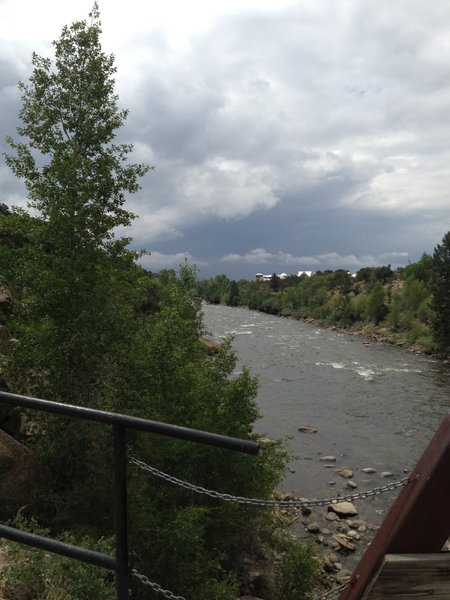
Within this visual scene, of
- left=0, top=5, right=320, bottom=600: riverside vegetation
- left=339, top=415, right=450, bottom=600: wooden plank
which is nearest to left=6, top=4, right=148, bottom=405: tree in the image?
left=0, top=5, right=320, bottom=600: riverside vegetation

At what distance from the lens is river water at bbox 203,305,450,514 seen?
69.6ft

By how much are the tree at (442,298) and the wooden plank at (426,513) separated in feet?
168

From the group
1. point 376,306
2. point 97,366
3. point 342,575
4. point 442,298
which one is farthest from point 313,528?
point 376,306

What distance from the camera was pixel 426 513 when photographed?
8.28ft

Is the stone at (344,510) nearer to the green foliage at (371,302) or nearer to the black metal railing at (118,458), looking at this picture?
the black metal railing at (118,458)

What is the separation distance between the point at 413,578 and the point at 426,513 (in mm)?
328

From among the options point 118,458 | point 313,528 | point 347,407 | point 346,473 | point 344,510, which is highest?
point 118,458

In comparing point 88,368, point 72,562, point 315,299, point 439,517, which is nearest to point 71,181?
point 88,368

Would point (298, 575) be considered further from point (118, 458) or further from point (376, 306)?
point (376, 306)

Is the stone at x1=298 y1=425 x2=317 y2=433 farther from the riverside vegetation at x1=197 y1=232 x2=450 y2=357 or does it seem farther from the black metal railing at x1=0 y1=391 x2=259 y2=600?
the black metal railing at x1=0 y1=391 x2=259 y2=600

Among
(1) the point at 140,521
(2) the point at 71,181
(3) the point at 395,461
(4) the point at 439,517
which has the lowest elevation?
(3) the point at 395,461

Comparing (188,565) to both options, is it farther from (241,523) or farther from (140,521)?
(241,523)

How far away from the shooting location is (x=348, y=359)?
46969 mm

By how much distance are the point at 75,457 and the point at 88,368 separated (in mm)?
2498
